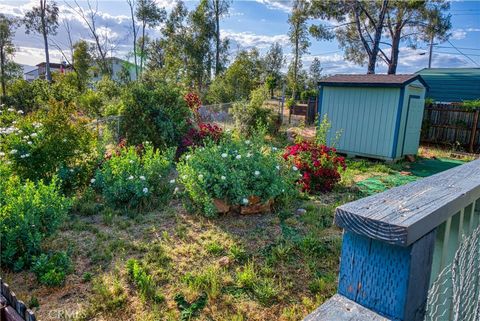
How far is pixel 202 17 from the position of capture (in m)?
19.5

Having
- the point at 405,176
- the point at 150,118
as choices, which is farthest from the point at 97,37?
the point at 405,176

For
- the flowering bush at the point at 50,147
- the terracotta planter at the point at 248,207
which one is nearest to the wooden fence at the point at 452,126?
the terracotta planter at the point at 248,207

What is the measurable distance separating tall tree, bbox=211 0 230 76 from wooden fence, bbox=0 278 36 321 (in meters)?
19.7

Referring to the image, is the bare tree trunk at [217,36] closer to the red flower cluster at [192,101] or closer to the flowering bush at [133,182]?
the red flower cluster at [192,101]

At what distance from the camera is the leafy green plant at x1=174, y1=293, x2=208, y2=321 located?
2223 millimetres

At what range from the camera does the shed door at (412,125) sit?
8320 mm

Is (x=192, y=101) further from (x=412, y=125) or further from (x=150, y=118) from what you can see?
(x=412, y=125)

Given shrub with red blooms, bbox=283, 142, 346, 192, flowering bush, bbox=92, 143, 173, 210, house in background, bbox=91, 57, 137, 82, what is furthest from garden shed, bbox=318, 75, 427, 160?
house in background, bbox=91, 57, 137, 82

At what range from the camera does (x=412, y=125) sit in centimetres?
856

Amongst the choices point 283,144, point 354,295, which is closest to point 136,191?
point 354,295

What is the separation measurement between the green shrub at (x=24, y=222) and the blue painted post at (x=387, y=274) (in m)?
2.89

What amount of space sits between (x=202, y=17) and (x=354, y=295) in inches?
817

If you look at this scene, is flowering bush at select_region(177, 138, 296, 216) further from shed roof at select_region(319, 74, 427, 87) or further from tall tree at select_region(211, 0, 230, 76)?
tall tree at select_region(211, 0, 230, 76)

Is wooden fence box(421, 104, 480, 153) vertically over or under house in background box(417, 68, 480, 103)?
under
